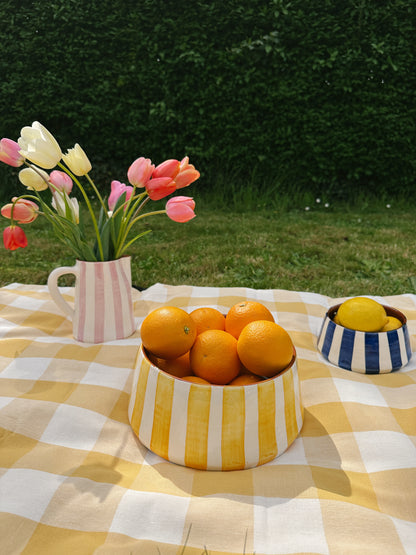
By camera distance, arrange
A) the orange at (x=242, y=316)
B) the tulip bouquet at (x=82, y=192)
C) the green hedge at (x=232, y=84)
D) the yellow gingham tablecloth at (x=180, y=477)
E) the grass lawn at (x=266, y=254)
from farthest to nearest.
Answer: the green hedge at (x=232, y=84) → the grass lawn at (x=266, y=254) → the tulip bouquet at (x=82, y=192) → the orange at (x=242, y=316) → the yellow gingham tablecloth at (x=180, y=477)

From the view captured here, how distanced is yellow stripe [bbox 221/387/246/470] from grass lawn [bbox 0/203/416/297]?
111 cm

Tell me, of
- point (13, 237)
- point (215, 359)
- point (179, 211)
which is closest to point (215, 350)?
point (215, 359)

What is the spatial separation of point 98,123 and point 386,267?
3.28m

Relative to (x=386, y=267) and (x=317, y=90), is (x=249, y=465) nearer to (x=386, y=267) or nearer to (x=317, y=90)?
(x=386, y=267)

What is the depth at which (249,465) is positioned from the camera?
756 millimetres

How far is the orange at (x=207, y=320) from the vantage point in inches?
35.5

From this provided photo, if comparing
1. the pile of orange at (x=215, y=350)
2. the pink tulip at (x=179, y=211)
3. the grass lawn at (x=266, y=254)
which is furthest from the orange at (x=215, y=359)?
the grass lawn at (x=266, y=254)

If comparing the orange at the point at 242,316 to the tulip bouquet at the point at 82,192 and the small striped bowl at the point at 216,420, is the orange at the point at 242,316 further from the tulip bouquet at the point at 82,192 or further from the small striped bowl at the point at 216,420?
the tulip bouquet at the point at 82,192

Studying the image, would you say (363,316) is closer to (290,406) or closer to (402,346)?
(402,346)

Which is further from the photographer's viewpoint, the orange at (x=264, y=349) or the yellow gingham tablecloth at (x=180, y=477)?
the orange at (x=264, y=349)

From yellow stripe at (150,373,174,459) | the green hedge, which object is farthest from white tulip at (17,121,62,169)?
the green hedge

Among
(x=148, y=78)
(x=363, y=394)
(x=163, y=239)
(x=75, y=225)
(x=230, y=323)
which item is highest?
(x=148, y=78)

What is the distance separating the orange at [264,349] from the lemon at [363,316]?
32 cm

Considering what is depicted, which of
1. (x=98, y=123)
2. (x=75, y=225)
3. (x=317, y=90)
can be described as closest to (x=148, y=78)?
(x=98, y=123)
